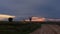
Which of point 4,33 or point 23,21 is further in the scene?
point 23,21

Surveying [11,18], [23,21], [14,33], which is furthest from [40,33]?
[23,21]

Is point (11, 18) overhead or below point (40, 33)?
overhead

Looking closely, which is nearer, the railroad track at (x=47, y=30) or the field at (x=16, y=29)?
the field at (x=16, y=29)

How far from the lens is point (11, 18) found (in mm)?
30625

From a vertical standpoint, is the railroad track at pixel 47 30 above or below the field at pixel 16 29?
below

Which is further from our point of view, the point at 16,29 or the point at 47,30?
the point at 47,30

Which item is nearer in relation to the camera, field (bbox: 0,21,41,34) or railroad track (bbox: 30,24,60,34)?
field (bbox: 0,21,41,34)

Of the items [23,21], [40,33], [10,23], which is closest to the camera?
[40,33]

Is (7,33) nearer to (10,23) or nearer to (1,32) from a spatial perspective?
(1,32)

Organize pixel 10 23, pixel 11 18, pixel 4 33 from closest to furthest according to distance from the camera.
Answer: pixel 4 33, pixel 11 18, pixel 10 23

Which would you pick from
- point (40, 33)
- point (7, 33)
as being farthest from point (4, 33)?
point (40, 33)

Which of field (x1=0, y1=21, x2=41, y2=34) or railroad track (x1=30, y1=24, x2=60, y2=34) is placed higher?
field (x1=0, y1=21, x2=41, y2=34)

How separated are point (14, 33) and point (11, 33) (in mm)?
335

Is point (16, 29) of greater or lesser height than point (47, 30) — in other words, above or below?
above
